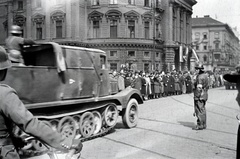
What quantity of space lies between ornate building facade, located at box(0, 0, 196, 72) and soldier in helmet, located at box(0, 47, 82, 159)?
23.8 metres

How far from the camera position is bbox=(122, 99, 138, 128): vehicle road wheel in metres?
8.72

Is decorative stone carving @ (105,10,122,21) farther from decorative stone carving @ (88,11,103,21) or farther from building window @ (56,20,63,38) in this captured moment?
building window @ (56,20,63,38)

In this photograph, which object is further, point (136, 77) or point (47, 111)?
point (136, 77)

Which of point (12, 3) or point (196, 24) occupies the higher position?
point (196, 24)

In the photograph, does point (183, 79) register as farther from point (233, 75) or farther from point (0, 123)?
point (0, 123)

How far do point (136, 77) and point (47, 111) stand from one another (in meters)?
12.0

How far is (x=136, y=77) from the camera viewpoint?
1814cm

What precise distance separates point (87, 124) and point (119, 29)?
90.3 feet

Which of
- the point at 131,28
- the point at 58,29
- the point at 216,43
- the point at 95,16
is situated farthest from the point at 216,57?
the point at 58,29

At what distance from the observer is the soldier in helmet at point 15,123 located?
2.18m

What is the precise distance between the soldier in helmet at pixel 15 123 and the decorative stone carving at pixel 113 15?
31.9 m

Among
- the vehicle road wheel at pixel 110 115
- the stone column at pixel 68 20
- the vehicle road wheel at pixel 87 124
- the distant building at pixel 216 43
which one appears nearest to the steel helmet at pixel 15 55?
the vehicle road wheel at pixel 87 124

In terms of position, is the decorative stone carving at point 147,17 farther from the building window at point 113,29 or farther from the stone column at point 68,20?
the stone column at point 68,20

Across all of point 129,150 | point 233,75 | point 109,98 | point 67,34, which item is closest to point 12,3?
point 67,34
